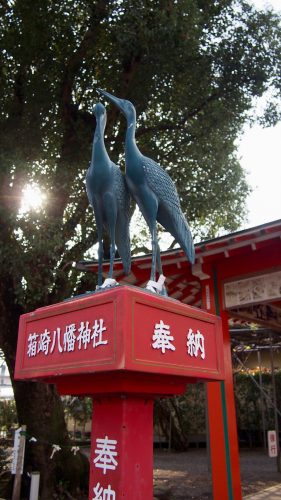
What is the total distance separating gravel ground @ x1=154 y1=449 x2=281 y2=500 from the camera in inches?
304

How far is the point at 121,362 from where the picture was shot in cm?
230

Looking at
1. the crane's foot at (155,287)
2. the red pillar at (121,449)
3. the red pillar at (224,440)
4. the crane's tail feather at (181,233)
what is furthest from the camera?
the red pillar at (224,440)

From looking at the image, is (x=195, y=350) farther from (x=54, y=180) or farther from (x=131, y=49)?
(x=131, y=49)

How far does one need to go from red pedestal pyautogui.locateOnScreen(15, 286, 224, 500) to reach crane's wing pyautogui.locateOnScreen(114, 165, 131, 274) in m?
0.84

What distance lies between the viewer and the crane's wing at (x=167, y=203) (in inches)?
130

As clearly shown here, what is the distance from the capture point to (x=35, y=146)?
25.8 ft

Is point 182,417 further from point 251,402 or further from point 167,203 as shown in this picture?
point 167,203

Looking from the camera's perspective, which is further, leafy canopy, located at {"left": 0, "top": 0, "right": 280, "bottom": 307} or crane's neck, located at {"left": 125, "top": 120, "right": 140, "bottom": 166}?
leafy canopy, located at {"left": 0, "top": 0, "right": 280, "bottom": 307}

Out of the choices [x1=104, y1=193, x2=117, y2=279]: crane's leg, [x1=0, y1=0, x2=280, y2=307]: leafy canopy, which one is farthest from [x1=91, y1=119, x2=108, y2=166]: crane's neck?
[x1=0, y1=0, x2=280, y2=307]: leafy canopy

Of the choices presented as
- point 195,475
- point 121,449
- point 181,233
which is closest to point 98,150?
point 181,233

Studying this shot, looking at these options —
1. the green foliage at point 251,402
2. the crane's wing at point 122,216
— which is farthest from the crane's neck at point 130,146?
the green foliage at point 251,402

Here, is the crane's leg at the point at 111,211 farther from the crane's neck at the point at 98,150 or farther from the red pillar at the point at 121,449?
the red pillar at the point at 121,449

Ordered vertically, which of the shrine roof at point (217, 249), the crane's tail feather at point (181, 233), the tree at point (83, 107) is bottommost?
the crane's tail feather at point (181, 233)

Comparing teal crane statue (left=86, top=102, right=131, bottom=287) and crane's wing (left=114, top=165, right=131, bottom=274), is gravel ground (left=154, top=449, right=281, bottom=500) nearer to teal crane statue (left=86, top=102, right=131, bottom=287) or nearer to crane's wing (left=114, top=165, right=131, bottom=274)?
crane's wing (left=114, top=165, right=131, bottom=274)
